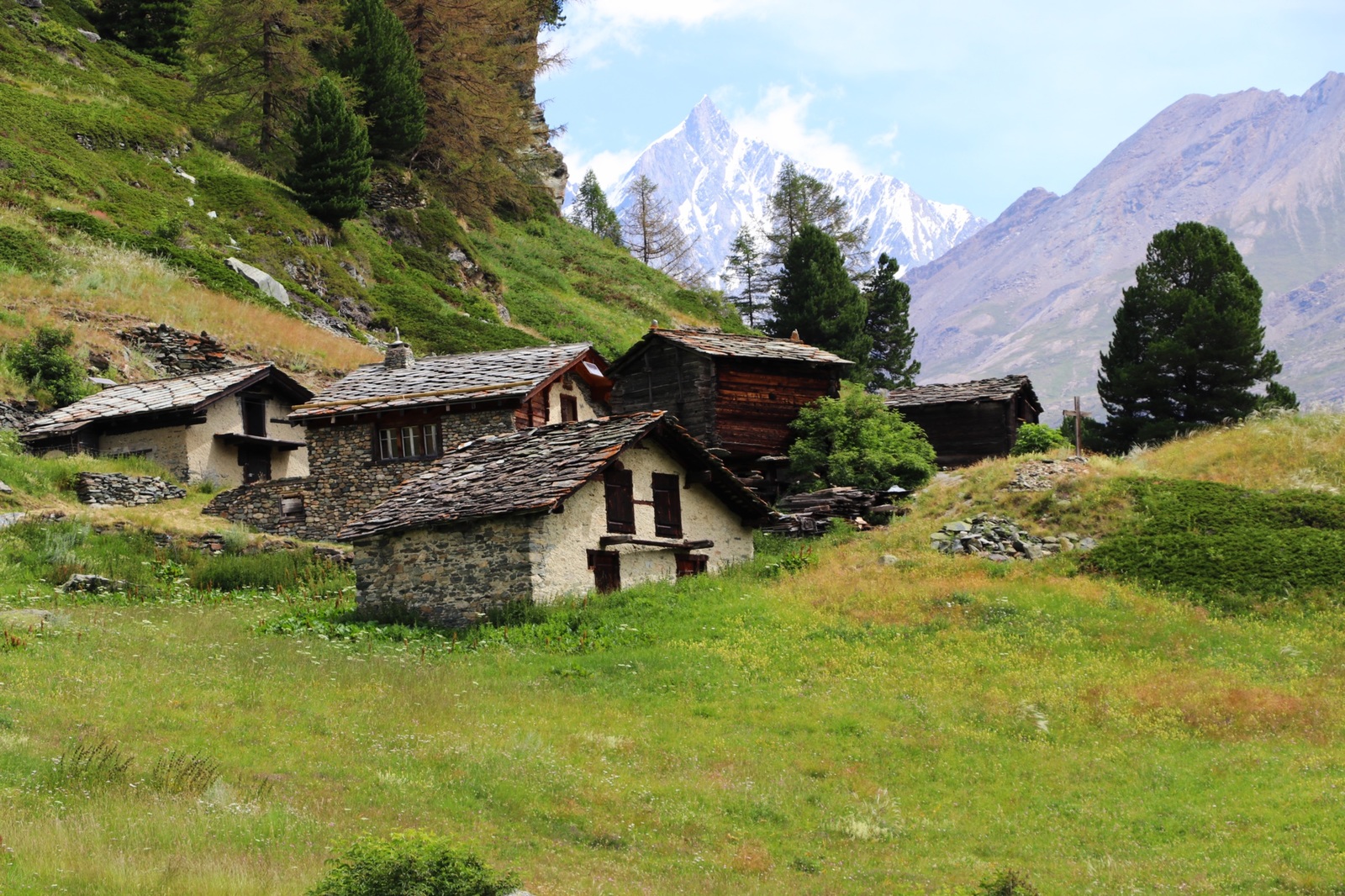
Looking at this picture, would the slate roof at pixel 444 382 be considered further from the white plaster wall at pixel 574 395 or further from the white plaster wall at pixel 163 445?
the white plaster wall at pixel 163 445

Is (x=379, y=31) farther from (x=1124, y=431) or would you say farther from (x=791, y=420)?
(x=1124, y=431)

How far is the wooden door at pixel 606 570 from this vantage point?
29.1 metres

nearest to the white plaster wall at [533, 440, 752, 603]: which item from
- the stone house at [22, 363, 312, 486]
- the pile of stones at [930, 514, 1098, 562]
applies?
the pile of stones at [930, 514, 1098, 562]

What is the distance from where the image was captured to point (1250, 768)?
1764cm

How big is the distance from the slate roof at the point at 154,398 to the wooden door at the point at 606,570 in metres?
17.0

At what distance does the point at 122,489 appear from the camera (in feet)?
120

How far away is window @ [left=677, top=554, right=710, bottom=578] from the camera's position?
1258 inches

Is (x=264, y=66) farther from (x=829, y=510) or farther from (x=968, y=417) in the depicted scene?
(x=829, y=510)

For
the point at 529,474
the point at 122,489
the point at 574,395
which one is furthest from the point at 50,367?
the point at 529,474

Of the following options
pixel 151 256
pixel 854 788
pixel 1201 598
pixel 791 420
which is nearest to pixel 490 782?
pixel 854 788

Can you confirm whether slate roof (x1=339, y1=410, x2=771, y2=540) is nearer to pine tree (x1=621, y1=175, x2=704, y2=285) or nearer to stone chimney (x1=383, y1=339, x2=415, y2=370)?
stone chimney (x1=383, y1=339, x2=415, y2=370)

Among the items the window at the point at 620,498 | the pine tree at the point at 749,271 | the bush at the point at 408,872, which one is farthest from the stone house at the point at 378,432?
the pine tree at the point at 749,271

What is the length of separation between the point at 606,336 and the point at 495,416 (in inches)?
1465

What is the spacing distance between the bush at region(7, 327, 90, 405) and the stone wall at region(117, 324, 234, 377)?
13.0 feet
